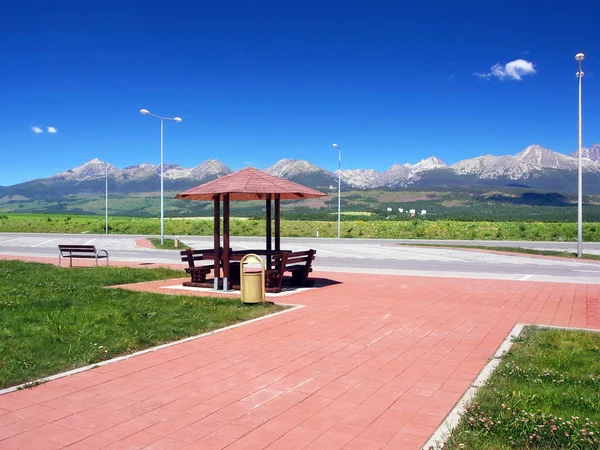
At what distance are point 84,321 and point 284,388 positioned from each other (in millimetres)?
4351

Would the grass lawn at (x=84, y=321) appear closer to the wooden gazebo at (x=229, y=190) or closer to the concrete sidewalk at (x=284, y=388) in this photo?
the concrete sidewalk at (x=284, y=388)

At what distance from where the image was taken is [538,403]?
510 cm

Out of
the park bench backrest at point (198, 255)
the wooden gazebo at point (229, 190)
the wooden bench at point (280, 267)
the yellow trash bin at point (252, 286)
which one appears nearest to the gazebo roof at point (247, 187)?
the wooden gazebo at point (229, 190)

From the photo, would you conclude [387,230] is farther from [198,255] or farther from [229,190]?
[229,190]

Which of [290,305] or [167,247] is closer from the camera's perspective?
[290,305]

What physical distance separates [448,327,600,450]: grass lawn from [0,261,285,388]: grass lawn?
14.8ft

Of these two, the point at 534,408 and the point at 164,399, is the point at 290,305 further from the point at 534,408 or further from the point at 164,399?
the point at 534,408

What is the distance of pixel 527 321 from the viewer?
9.33m

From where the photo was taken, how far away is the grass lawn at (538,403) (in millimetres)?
4258

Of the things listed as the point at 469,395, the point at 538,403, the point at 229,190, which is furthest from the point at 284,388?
the point at 229,190

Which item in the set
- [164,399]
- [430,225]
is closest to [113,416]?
[164,399]

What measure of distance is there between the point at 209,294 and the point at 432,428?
8.15 metres

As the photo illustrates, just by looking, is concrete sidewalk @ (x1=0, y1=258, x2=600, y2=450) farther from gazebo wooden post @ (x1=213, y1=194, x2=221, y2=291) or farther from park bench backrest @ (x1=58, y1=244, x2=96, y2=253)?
park bench backrest @ (x1=58, y1=244, x2=96, y2=253)

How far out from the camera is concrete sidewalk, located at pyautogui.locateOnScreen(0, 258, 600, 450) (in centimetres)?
446
